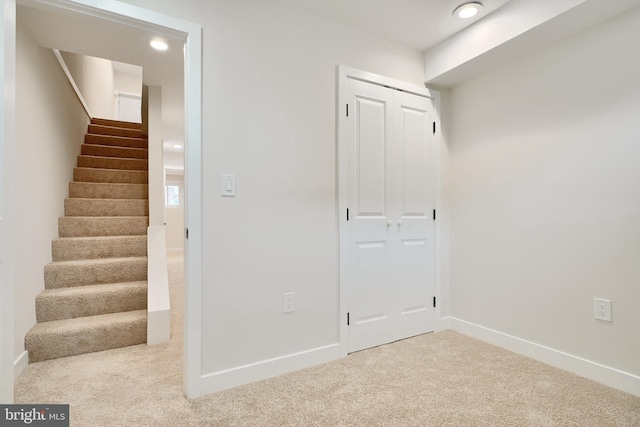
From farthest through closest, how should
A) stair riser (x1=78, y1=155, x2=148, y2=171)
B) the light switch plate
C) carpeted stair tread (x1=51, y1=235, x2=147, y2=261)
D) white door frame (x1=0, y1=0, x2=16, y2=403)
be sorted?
stair riser (x1=78, y1=155, x2=148, y2=171)
carpeted stair tread (x1=51, y1=235, x2=147, y2=261)
the light switch plate
white door frame (x1=0, y1=0, x2=16, y2=403)

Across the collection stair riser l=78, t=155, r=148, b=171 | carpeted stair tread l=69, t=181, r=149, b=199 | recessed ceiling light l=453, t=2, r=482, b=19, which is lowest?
carpeted stair tread l=69, t=181, r=149, b=199

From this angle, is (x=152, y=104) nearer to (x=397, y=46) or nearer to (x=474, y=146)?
(x=397, y=46)

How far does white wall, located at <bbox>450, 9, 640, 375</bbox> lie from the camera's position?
5.83ft

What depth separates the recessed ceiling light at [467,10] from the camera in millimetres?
1985

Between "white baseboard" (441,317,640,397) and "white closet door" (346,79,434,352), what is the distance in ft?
1.17

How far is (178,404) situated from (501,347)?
2.16 m

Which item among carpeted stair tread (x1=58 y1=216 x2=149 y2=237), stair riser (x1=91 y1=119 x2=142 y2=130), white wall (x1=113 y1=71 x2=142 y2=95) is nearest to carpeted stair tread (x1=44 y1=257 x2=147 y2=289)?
carpeted stair tread (x1=58 y1=216 x2=149 y2=237)

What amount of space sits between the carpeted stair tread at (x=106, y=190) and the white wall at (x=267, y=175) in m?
2.31

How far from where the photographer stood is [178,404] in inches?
64.2

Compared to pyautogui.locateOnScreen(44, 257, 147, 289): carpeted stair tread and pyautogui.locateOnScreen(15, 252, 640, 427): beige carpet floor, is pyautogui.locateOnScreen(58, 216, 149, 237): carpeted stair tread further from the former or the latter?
pyautogui.locateOnScreen(15, 252, 640, 427): beige carpet floor

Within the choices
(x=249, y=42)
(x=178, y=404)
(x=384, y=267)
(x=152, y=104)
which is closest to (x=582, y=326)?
(x=384, y=267)

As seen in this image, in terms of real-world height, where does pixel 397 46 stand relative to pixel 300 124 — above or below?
above

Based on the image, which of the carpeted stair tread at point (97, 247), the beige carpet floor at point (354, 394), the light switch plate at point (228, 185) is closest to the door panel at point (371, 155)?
the light switch plate at point (228, 185)

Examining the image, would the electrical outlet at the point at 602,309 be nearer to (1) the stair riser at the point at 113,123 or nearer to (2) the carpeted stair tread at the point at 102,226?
(2) the carpeted stair tread at the point at 102,226
